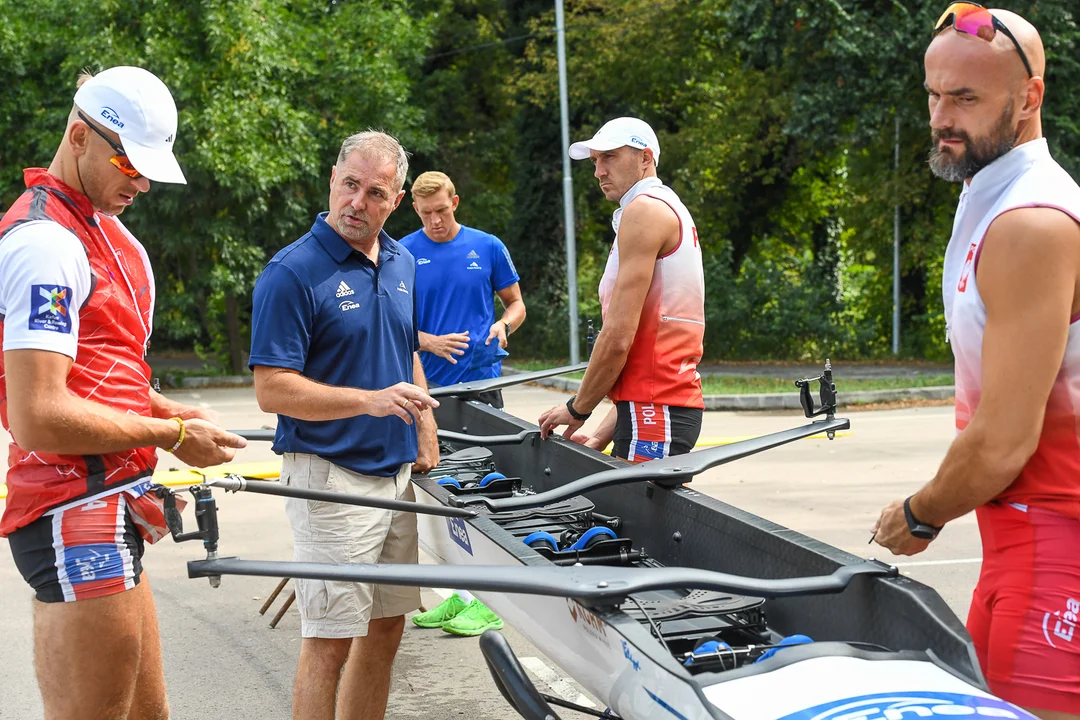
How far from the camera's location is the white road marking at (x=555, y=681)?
4664 millimetres

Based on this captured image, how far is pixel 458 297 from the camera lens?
656 centimetres

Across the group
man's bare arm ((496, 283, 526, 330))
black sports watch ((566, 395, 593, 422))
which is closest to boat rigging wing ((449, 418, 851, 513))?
black sports watch ((566, 395, 593, 422))

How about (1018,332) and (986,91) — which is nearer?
(1018,332)

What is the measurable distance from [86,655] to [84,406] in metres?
0.62

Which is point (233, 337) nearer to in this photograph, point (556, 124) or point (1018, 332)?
point (556, 124)

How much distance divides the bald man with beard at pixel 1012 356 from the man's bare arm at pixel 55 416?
1.84 metres

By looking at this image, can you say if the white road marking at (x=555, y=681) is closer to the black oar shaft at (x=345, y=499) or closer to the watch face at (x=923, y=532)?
the black oar shaft at (x=345, y=499)

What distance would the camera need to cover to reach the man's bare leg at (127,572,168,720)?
305 cm

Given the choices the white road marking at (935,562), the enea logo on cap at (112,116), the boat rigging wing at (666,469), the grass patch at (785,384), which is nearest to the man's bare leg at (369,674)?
the boat rigging wing at (666,469)

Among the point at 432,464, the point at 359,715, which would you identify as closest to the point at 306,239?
the point at 432,464

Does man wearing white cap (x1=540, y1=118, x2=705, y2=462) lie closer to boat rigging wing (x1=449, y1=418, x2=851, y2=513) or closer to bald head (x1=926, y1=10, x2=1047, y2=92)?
boat rigging wing (x1=449, y1=418, x2=851, y2=513)

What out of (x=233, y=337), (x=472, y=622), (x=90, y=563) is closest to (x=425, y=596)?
(x=472, y=622)

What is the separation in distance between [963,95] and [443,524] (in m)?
2.39

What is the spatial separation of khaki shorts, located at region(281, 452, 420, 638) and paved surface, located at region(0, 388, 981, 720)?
3.46ft
